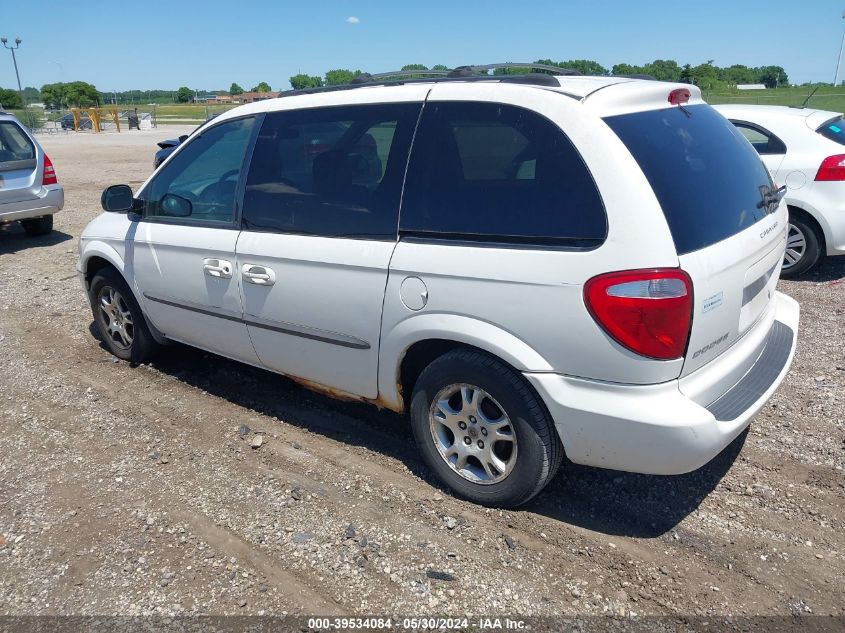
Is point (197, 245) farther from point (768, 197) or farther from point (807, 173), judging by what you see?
point (807, 173)

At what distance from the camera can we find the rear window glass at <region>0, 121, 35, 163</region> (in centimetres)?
926

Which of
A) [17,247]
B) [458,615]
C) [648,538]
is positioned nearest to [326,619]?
[458,615]

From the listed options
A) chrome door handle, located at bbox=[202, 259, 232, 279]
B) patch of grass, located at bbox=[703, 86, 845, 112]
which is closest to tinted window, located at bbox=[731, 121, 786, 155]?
chrome door handle, located at bbox=[202, 259, 232, 279]

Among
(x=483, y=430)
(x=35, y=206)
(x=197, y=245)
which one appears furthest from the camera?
(x=35, y=206)

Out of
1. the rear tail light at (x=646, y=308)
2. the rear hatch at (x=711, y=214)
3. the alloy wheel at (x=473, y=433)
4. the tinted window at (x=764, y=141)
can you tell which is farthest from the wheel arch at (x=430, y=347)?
the tinted window at (x=764, y=141)

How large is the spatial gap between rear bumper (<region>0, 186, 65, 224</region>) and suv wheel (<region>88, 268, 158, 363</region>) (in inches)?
204

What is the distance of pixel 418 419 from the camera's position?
133 inches

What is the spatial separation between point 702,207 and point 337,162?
1816 millimetres

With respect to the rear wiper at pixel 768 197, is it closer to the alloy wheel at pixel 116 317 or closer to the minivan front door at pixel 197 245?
the minivan front door at pixel 197 245

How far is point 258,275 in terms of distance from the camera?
12.3 feet

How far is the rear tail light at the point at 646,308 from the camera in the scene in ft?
8.45

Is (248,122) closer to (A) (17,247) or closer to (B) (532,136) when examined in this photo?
(B) (532,136)

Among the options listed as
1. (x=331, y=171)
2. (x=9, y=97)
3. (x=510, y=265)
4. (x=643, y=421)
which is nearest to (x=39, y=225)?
(x=331, y=171)

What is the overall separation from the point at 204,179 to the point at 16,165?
6721mm
